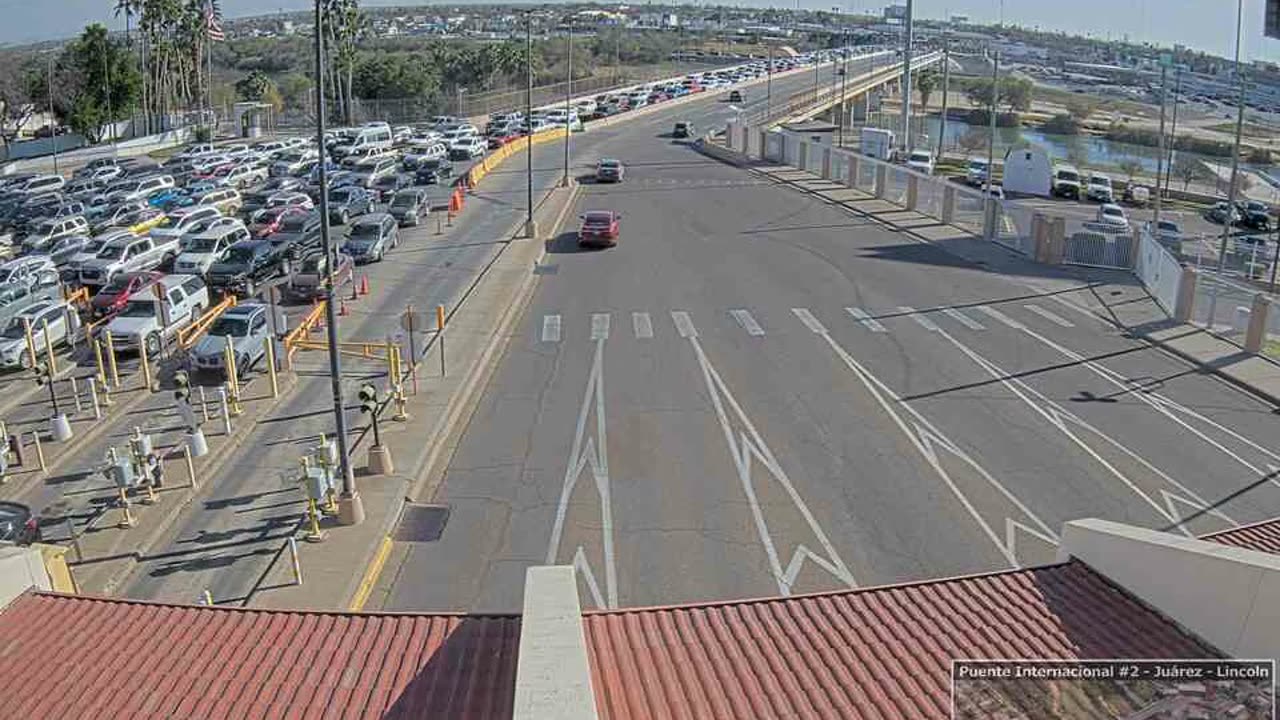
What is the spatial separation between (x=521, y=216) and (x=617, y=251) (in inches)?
354

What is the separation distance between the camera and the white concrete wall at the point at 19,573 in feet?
35.8

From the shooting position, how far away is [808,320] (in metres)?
30.8

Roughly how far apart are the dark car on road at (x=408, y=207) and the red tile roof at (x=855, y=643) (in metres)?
37.5

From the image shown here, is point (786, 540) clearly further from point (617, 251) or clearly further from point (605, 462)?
point (617, 251)

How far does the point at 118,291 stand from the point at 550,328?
13.9 m

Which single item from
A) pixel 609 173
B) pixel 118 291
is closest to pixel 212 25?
pixel 609 173

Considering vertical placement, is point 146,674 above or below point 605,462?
above

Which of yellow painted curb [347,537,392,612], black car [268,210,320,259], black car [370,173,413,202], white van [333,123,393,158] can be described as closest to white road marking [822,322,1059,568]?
yellow painted curb [347,537,392,612]

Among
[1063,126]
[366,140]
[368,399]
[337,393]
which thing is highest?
[1063,126]

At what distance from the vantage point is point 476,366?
26.3 m

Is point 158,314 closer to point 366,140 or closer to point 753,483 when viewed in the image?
point 753,483

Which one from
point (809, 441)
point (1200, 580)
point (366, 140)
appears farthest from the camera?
point (366, 140)

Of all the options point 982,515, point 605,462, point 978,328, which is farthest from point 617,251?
point 982,515

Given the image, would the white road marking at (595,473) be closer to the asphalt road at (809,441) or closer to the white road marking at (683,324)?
the asphalt road at (809,441)
